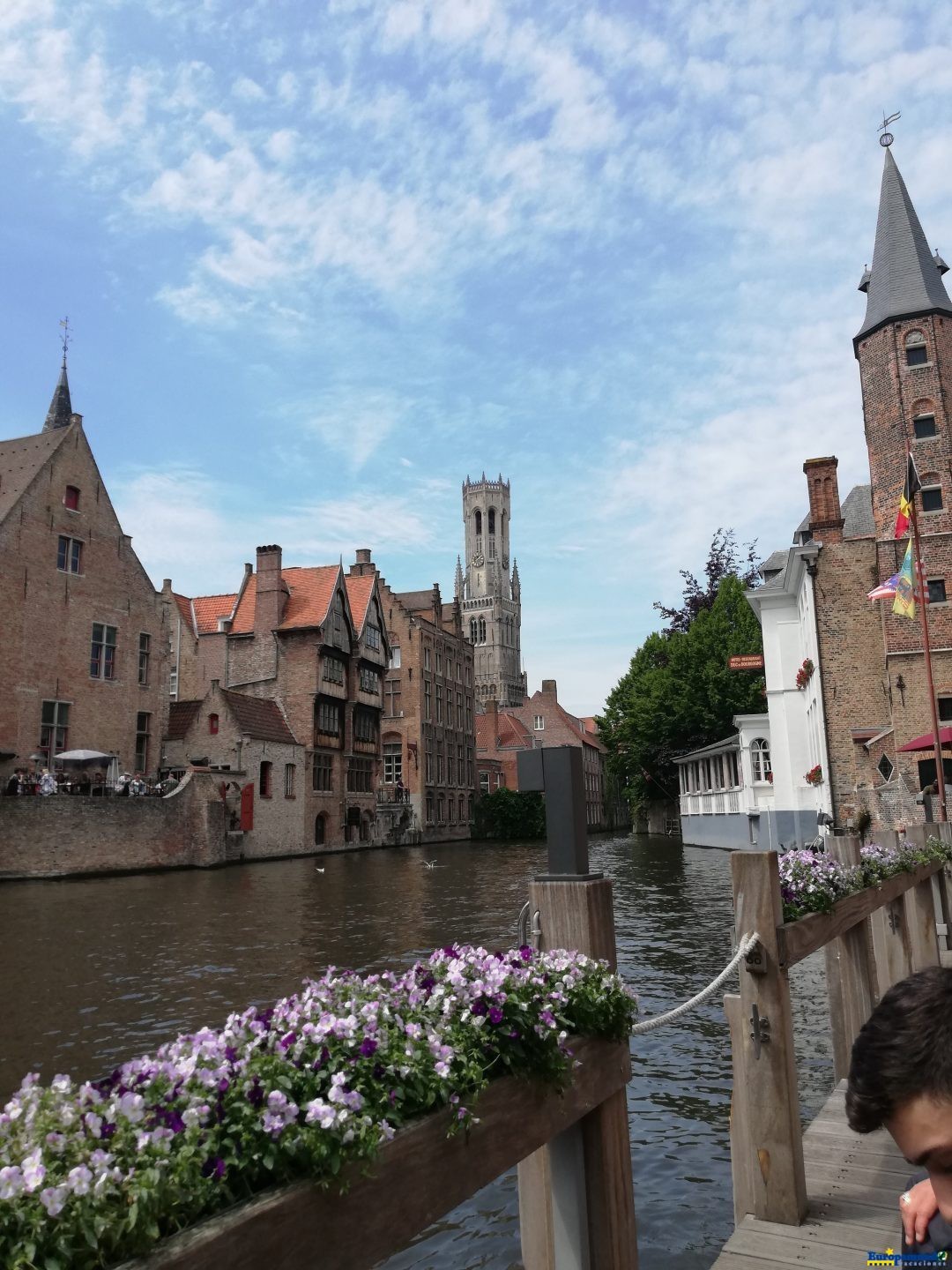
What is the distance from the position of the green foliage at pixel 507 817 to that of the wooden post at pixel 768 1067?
66.2m

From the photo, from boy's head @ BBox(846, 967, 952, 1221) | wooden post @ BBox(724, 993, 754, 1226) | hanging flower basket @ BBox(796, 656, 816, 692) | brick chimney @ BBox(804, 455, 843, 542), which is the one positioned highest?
brick chimney @ BBox(804, 455, 843, 542)

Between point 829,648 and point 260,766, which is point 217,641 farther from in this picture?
point 829,648

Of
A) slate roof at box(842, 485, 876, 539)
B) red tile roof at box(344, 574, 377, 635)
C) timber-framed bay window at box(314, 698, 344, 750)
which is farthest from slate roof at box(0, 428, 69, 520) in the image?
slate roof at box(842, 485, 876, 539)

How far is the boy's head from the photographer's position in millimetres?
1931

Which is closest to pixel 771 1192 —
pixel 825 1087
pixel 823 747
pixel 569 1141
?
pixel 569 1141

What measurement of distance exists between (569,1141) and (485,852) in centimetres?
4452

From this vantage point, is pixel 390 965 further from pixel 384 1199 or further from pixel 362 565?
pixel 362 565

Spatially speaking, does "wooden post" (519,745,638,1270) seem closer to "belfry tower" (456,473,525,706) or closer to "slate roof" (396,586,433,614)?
"slate roof" (396,586,433,614)

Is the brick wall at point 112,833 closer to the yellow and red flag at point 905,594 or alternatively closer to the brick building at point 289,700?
the brick building at point 289,700

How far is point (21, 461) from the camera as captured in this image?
37.6 metres

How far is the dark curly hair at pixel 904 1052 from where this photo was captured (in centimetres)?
193

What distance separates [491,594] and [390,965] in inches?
5079

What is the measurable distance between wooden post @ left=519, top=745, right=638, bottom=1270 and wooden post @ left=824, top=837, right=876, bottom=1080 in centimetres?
390

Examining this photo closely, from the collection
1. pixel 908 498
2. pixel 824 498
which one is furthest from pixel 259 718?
pixel 908 498
